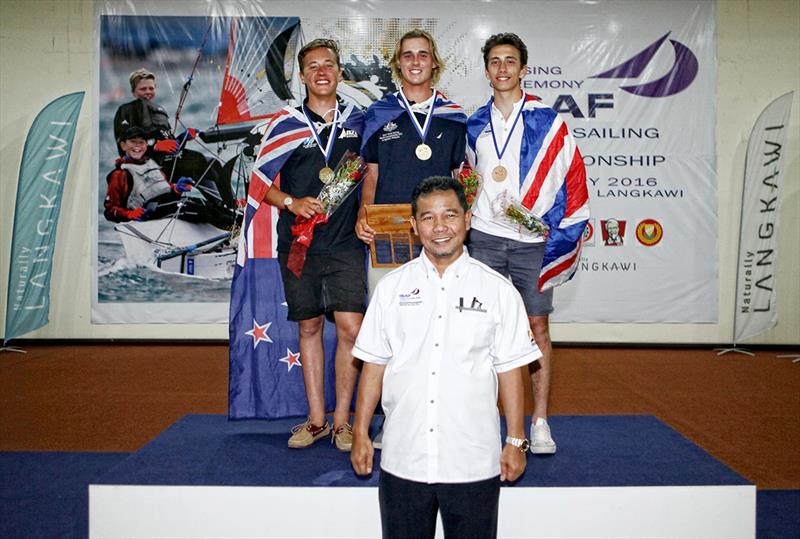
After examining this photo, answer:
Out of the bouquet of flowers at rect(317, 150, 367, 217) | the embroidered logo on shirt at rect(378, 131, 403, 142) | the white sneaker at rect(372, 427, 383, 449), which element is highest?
the embroidered logo on shirt at rect(378, 131, 403, 142)

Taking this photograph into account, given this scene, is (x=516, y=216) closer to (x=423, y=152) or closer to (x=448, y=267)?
(x=423, y=152)

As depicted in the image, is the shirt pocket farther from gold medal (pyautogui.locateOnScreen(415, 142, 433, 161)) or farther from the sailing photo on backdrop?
the sailing photo on backdrop

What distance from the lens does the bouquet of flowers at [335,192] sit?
103 inches

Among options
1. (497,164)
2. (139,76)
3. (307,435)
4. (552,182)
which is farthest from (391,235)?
(139,76)

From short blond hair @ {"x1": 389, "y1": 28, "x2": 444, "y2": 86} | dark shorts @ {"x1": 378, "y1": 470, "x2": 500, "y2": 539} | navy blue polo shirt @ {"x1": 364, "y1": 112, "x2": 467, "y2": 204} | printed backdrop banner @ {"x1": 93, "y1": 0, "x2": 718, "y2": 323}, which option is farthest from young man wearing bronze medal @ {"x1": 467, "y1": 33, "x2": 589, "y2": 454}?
printed backdrop banner @ {"x1": 93, "y1": 0, "x2": 718, "y2": 323}

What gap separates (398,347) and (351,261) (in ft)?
3.36

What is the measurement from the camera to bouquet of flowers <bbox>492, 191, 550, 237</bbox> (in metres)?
2.51

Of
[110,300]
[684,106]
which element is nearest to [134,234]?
[110,300]

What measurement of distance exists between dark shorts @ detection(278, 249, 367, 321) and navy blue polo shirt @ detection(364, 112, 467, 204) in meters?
0.30

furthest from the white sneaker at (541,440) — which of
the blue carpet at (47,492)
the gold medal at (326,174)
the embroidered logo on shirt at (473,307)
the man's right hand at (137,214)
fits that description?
the man's right hand at (137,214)

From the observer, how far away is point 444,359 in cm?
173

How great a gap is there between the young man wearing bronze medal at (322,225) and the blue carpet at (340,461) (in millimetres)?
220

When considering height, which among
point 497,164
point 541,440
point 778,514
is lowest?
point 778,514

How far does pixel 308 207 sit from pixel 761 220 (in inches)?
212
